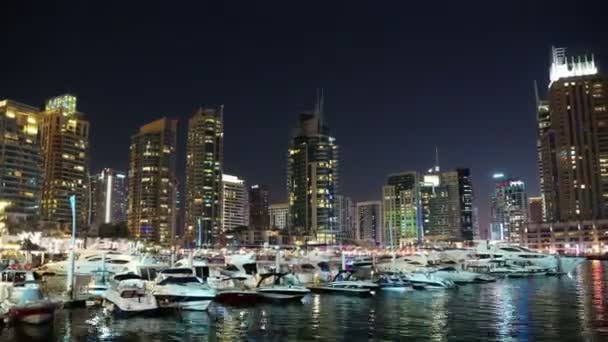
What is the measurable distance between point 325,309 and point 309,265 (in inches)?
1652

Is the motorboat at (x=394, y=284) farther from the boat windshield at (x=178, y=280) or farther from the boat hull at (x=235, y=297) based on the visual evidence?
the boat windshield at (x=178, y=280)

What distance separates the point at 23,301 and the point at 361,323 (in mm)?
23114

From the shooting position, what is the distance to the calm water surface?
32.5 metres

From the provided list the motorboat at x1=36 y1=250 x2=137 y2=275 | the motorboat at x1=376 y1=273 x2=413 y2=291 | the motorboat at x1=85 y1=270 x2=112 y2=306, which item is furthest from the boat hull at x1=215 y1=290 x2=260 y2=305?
the motorboat at x1=36 y1=250 x2=137 y2=275

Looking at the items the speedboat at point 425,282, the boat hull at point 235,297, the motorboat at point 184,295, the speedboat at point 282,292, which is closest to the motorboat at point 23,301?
the motorboat at point 184,295

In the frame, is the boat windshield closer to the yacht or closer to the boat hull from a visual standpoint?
the boat hull

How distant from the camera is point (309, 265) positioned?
8781 centimetres

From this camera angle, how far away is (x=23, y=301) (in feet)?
116

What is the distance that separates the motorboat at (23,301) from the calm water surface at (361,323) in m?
0.86

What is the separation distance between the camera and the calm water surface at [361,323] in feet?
107

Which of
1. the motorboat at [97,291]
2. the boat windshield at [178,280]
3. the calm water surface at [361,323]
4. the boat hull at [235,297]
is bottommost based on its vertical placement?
the calm water surface at [361,323]

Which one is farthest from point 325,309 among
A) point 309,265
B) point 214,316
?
point 309,265

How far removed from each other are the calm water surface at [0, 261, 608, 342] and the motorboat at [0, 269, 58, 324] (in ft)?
2.81

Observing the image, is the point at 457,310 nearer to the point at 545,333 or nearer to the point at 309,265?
the point at 545,333
